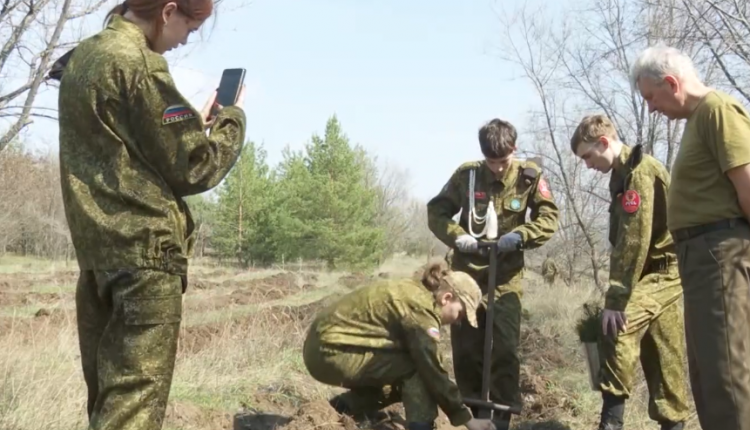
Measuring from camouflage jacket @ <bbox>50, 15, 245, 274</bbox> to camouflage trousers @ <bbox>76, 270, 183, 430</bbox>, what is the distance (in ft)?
0.23

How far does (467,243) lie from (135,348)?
3.11 metres

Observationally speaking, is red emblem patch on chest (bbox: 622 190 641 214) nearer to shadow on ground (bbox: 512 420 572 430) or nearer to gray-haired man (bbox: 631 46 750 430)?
gray-haired man (bbox: 631 46 750 430)

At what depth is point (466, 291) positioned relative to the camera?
4945mm

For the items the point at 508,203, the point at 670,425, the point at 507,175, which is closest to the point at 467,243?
the point at 508,203

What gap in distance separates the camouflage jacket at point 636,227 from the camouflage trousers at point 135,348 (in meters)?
2.99

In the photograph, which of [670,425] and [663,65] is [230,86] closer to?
[663,65]

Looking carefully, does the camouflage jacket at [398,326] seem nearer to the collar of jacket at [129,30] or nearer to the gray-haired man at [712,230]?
the gray-haired man at [712,230]

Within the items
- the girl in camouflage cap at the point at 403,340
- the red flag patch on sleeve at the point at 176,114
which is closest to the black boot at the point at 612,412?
the girl in camouflage cap at the point at 403,340

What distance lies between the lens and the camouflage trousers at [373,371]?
4.87 metres

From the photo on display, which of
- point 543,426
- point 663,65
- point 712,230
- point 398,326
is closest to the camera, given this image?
point 712,230

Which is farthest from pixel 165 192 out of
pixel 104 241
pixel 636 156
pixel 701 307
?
pixel 636 156

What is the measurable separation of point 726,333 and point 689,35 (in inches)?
235

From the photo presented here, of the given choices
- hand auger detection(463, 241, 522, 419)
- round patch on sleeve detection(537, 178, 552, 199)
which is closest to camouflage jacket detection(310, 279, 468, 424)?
hand auger detection(463, 241, 522, 419)

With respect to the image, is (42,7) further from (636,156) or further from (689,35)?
(689,35)
